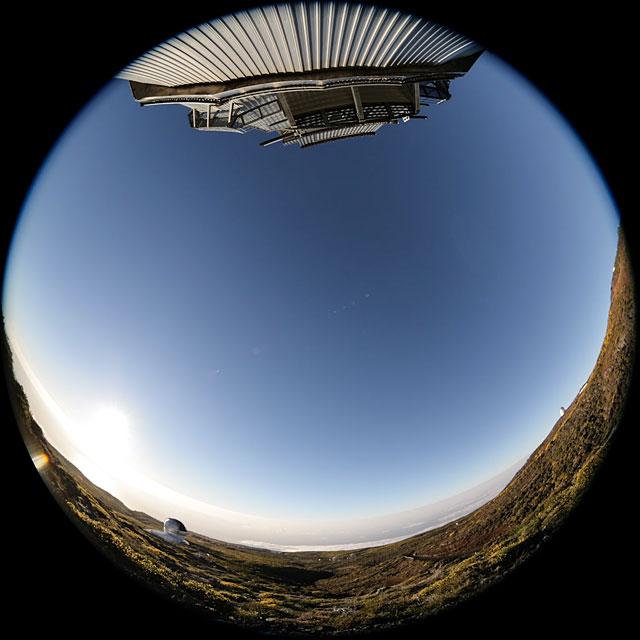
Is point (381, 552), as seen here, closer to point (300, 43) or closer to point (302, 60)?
point (302, 60)

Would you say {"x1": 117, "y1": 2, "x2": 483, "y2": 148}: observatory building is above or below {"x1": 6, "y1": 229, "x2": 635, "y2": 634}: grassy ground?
above

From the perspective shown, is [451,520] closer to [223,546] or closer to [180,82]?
[223,546]

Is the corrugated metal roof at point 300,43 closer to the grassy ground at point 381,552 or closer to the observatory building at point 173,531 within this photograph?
the grassy ground at point 381,552

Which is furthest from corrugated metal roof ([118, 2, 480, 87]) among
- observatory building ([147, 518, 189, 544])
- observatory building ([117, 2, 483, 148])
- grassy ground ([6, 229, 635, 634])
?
observatory building ([147, 518, 189, 544])

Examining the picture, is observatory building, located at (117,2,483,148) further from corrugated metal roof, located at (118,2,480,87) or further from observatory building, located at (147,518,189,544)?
observatory building, located at (147,518,189,544)

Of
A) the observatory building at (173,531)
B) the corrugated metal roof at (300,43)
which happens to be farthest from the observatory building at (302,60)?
the observatory building at (173,531)

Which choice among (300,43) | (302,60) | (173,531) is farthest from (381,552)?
(300,43)
